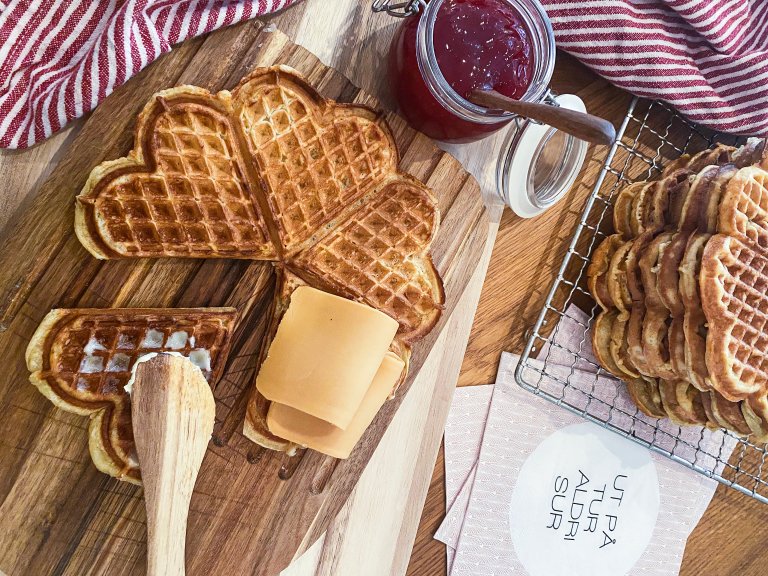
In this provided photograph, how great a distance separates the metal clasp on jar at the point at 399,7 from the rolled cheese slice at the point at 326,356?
995 millimetres

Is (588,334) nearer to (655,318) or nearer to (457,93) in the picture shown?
(655,318)

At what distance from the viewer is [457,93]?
7.14ft

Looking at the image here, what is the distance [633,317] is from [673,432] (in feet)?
2.25

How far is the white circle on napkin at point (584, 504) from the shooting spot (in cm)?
293

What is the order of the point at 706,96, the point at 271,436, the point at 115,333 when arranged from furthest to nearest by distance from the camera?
1. the point at 706,96
2. the point at 271,436
3. the point at 115,333

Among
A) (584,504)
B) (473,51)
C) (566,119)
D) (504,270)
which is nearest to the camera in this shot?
(566,119)

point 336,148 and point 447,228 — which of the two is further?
point 447,228

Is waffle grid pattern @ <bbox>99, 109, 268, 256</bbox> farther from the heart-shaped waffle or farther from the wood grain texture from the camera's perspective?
the wood grain texture

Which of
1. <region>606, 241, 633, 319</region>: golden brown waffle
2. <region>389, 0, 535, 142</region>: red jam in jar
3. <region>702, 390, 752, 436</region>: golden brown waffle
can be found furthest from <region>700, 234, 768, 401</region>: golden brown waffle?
<region>389, 0, 535, 142</region>: red jam in jar

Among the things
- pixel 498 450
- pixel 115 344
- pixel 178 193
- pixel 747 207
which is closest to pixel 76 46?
pixel 178 193

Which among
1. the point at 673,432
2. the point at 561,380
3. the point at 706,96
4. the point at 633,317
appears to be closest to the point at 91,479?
the point at 561,380

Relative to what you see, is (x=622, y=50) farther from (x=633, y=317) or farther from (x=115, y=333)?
(x=115, y=333)

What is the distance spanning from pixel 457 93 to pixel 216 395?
52.6 inches

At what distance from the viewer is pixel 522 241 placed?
2.89 meters
